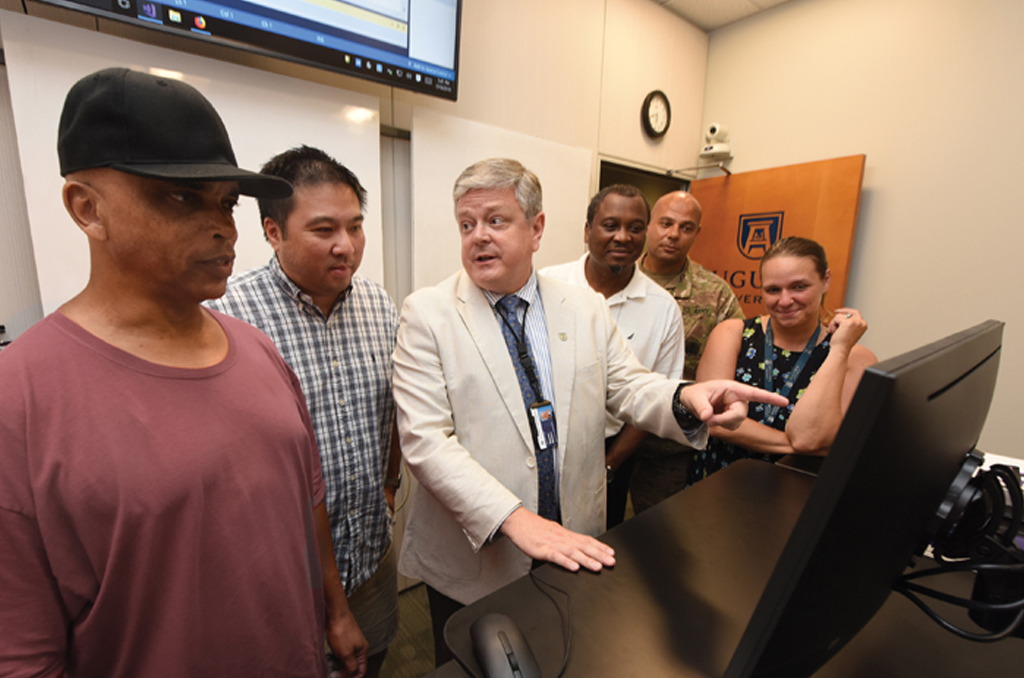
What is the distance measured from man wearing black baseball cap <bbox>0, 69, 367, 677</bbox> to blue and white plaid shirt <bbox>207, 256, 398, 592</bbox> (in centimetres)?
46

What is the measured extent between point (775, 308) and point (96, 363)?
1.79 m

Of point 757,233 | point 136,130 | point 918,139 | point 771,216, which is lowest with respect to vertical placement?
point 136,130

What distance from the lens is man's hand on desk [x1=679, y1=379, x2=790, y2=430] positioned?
0.95 metres

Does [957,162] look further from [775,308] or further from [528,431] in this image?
[528,431]

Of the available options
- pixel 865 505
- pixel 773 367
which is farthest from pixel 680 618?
pixel 773 367

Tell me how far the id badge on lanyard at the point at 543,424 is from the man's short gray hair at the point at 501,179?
0.54m

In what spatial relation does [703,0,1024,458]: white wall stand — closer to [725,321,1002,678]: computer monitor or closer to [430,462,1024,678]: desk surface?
[430,462,1024,678]: desk surface

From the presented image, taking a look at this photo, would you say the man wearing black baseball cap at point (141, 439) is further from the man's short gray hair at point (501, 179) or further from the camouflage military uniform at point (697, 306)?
the camouflage military uniform at point (697, 306)

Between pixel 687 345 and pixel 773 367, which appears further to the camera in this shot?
pixel 687 345

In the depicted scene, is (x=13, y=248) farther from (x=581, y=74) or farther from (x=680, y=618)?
(x=581, y=74)

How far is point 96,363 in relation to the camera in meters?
0.63

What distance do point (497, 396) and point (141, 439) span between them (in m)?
0.74

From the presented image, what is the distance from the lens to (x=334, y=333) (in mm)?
1310

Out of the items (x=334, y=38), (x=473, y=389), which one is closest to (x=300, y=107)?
(x=334, y=38)
